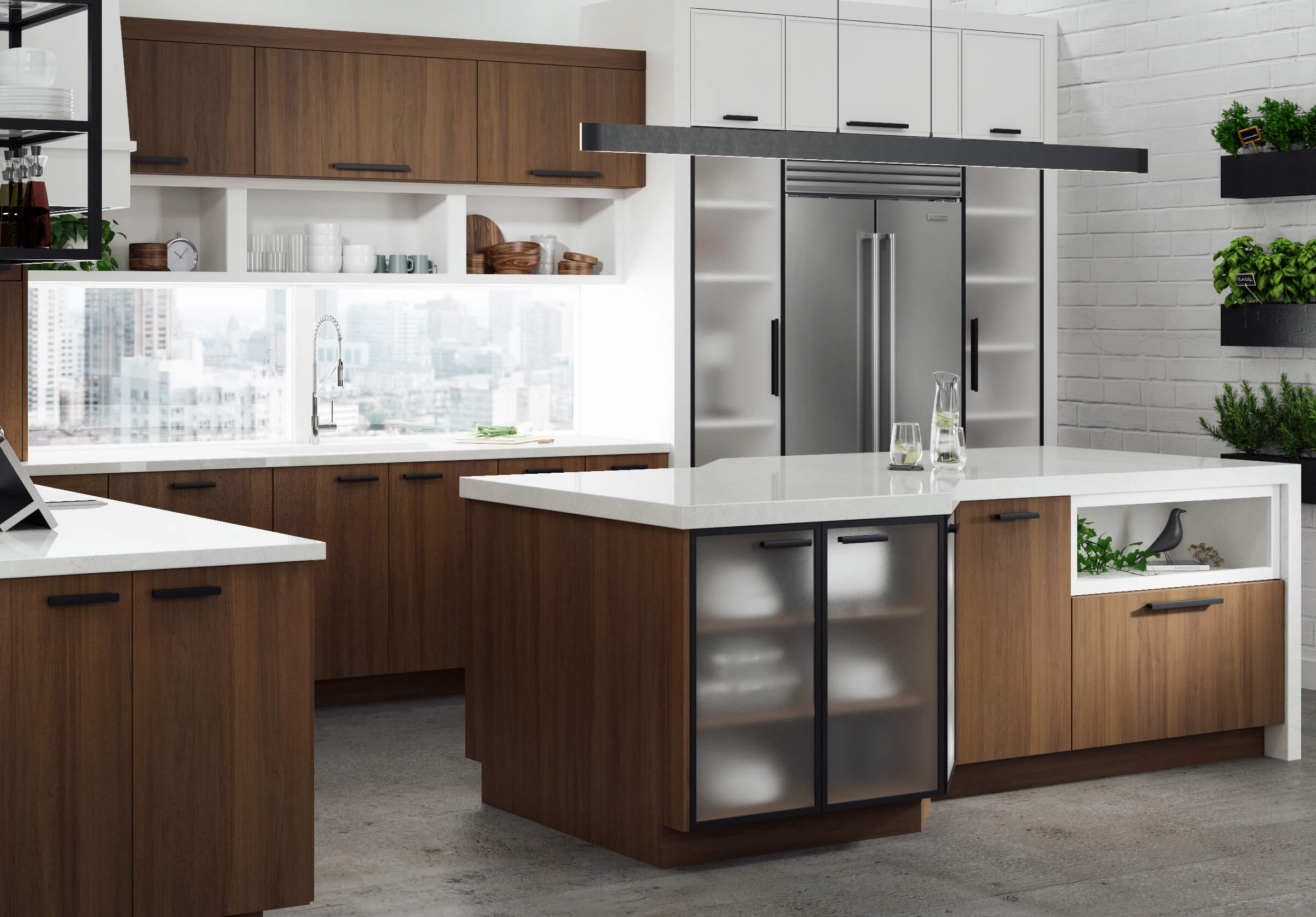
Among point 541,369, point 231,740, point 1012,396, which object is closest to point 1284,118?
point 1012,396

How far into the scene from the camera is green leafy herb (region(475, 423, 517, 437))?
6035 mm

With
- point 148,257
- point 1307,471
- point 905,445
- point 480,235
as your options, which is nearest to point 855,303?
point 480,235

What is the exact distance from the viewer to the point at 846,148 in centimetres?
412

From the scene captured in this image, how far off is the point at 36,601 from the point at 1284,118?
473 cm

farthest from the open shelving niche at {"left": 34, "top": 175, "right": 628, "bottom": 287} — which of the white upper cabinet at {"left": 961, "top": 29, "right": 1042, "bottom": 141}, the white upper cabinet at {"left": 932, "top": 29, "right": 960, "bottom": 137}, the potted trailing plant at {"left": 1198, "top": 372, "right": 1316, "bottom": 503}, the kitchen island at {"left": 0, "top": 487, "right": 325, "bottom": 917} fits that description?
the kitchen island at {"left": 0, "top": 487, "right": 325, "bottom": 917}

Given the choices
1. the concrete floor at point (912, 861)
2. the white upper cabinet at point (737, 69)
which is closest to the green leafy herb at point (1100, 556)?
the concrete floor at point (912, 861)

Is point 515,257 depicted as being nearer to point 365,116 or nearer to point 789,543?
point 365,116

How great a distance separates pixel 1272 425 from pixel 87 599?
451 cm

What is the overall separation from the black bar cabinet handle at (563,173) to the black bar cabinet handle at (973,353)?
1777 millimetres

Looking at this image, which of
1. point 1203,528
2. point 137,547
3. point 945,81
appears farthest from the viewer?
point 945,81

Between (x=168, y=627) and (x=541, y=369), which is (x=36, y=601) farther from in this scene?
(x=541, y=369)

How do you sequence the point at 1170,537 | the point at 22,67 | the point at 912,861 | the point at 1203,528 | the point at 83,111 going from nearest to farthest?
the point at 22,67 → the point at 912,861 → the point at 83,111 → the point at 1170,537 → the point at 1203,528

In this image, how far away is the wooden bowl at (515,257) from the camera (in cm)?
608

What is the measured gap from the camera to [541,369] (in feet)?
21.5
